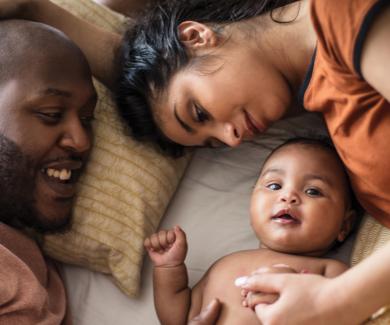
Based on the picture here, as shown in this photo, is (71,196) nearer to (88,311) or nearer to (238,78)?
(88,311)

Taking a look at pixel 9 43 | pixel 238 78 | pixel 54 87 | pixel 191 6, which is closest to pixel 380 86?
pixel 238 78

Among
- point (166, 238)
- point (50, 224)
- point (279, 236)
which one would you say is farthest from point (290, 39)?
point (50, 224)

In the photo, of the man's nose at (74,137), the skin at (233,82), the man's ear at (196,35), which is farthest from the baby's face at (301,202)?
the man's nose at (74,137)

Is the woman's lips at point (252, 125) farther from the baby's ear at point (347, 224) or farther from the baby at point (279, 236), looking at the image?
the baby's ear at point (347, 224)

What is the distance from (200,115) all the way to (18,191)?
1.47 ft

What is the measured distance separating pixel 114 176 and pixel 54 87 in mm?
305

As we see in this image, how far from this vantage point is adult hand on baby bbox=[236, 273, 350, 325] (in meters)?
1.14

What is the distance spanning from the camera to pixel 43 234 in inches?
57.4

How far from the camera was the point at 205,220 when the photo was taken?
1.56 m

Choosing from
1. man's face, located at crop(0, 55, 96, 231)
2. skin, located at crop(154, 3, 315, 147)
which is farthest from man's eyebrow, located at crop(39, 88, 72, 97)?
skin, located at crop(154, 3, 315, 147)

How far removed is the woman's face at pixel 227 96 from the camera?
1293 millimetres

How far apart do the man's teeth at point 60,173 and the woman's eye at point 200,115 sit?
0.34 meters

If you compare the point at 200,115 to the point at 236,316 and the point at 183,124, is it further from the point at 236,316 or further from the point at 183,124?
the point at 236,316

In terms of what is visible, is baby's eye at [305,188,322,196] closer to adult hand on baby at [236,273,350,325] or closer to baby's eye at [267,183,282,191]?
baby's eye at [267,183,282,191]
